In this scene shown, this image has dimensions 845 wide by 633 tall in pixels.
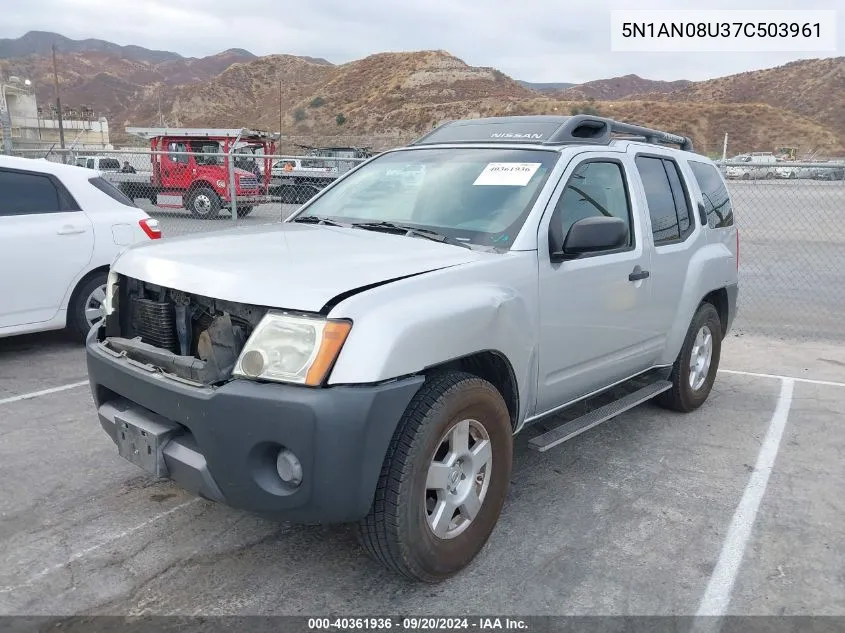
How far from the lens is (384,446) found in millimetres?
2537

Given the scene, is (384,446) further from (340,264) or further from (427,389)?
(340,264)

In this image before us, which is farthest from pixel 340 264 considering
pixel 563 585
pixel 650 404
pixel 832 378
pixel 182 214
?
pixel 182 214

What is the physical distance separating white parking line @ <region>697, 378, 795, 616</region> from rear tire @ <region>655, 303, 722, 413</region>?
0.52 m

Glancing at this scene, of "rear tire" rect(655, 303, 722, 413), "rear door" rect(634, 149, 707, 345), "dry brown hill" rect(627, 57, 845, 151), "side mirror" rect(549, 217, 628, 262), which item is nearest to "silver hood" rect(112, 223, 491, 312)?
"side mirror" rect(549, 217, 628, 262)

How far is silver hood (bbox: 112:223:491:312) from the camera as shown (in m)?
2.62

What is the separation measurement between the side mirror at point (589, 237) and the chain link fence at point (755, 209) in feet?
16.8

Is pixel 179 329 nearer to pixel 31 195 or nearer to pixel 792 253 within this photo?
pixel 31 195

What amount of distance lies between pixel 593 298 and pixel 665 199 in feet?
4.41

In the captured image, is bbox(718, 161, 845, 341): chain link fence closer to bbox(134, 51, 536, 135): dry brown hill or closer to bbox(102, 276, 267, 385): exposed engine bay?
bbox(102, 276, 267, 385): exposed engine bay

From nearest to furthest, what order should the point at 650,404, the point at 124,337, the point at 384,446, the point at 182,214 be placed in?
the point at 384,446, the point at 124,337, the point at 650,404, the point at 182,214

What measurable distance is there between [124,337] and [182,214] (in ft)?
55.9

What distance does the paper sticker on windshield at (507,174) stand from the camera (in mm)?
3645

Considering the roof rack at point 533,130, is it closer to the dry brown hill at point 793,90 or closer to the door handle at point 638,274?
the door handle at point 638,274

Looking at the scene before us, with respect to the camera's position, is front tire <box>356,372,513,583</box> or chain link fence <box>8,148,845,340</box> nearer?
front tire <box>356,372,513,583</box>
